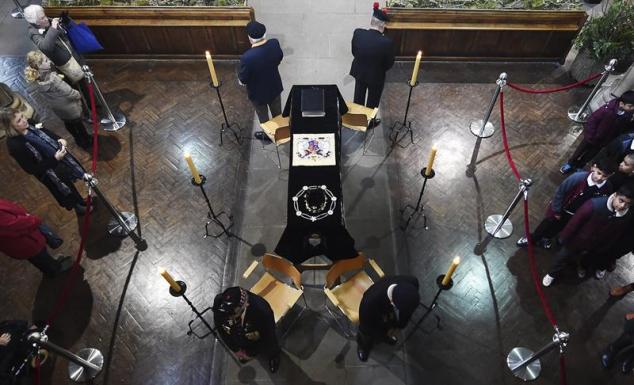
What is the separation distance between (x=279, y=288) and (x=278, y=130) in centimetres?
190

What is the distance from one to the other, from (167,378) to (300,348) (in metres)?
1.30

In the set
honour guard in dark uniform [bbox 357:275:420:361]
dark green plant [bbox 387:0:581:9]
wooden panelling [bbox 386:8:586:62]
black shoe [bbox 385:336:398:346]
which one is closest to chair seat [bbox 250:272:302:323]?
honour guard in dark uniform [bbox 357:275:420:361]

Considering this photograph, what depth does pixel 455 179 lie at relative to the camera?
5414 millimetres

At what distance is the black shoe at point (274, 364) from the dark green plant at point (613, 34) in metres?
5.72

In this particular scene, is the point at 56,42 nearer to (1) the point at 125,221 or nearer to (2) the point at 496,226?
(1) the point at 125,221

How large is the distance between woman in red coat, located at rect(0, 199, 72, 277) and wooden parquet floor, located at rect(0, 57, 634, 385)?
390 mm

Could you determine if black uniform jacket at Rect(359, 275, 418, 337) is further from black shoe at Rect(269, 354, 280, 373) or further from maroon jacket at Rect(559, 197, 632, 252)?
maroon jacket at Rect(559, 197, 632, 252)

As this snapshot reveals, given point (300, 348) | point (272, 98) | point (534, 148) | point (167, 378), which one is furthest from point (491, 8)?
point (167, 378)

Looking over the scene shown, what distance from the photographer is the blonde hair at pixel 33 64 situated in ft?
15.0

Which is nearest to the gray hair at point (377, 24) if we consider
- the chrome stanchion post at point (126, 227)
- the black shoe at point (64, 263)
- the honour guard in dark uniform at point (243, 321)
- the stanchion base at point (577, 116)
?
the stanchion base at point (577, 116)

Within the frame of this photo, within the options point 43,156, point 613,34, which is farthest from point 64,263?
point 613,34

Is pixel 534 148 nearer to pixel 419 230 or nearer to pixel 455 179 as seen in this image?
pixel 455 179

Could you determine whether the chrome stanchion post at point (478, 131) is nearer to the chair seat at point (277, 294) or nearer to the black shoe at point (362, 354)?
the black shoe at point (362, 354)

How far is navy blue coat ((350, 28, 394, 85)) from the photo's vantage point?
4871 millimetres
